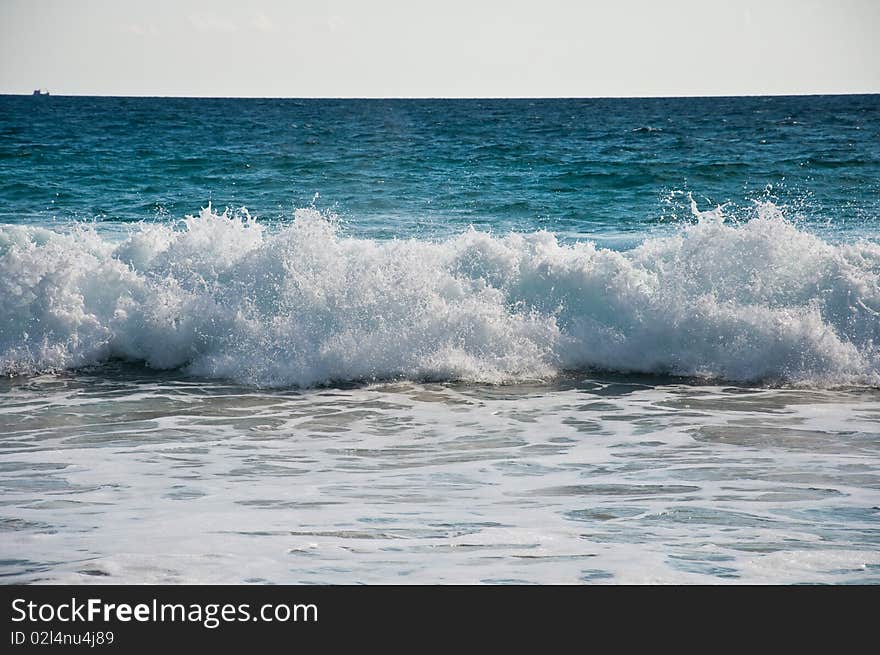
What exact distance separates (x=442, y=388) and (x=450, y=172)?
13195 mm

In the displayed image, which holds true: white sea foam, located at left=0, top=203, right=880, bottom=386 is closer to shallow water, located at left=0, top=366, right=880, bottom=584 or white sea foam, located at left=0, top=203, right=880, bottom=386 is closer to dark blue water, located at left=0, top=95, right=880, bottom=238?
shallow water, located at left=0, top=366, right=880, bottom=584

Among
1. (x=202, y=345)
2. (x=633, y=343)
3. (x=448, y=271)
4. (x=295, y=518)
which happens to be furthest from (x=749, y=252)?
(x=295, y=518)

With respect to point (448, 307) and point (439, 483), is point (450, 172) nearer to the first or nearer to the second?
point (448, 307)

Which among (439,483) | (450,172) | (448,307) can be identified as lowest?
(439,483)

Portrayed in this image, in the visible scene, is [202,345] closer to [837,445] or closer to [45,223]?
[837,445]

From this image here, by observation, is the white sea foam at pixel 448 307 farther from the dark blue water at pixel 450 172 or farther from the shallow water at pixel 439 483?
the dark blue water at pixel 450 172

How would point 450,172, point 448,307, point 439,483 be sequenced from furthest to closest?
point 450,172 < point 448,307 < point 439,483

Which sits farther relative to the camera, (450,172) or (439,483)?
(450,172)

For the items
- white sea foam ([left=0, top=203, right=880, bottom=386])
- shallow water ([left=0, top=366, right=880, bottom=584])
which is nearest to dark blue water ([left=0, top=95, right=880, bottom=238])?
white sea foam ([left=0, top=203, right=880, bottom=386])

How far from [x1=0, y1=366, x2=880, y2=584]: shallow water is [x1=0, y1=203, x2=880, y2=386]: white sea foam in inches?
20.2

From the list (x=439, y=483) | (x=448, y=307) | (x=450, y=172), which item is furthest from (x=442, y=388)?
(x=450, y=172)

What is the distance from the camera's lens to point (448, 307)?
991 cm

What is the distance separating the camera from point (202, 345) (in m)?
10.0

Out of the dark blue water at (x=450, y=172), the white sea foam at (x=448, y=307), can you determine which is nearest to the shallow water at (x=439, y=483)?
the white sea foam at (x=448, y=307)
